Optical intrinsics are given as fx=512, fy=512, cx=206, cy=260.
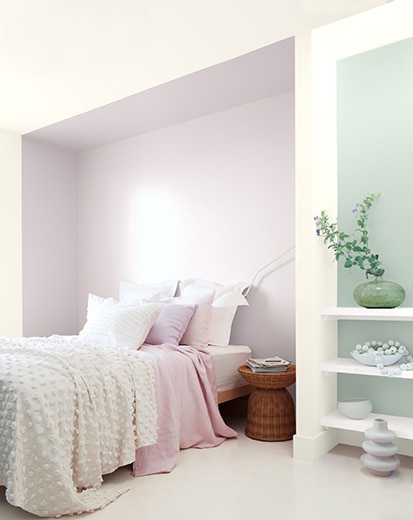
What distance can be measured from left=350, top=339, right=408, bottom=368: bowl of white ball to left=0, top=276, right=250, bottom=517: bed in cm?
98

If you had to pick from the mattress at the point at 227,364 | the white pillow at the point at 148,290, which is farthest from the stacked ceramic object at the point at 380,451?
the white pillow at the point at 148,290

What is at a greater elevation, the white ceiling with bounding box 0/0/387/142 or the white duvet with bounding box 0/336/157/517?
the white ceiling with bounding box 0/0/387/142

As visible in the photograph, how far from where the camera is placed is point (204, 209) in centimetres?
442

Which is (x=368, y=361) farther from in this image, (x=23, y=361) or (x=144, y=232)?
(x=144, y=232)

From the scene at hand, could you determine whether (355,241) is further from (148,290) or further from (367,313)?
(148,290)

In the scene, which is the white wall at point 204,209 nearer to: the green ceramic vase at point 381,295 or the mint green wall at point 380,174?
the mint green wall at point 380,174

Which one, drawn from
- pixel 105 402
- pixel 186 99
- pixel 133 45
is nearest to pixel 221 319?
pixel 105 402

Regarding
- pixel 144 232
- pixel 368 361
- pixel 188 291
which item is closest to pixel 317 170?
pixel 368 361

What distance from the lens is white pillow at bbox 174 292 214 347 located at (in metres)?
3.73

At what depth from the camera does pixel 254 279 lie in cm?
404

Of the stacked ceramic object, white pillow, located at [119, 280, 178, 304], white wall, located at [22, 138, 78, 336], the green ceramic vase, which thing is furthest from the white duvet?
white wall, located at [22, 138, 78, 336]

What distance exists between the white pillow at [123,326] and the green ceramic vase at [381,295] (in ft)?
4.37

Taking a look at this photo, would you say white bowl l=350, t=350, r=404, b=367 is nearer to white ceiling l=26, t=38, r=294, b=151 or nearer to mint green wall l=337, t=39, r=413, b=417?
mint green wall l=337, t=39, r=413, b=417

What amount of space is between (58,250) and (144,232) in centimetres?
104
